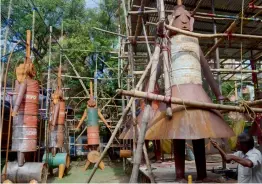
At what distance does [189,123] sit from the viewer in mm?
3473

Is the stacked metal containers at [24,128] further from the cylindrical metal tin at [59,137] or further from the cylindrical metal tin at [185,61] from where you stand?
the cylindrical metal tin at [185,61]

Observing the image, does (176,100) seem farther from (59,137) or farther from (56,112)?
(59,137)

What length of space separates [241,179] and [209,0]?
5.14 metres

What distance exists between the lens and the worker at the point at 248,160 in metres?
3.21

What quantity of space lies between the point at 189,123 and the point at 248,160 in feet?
2.66

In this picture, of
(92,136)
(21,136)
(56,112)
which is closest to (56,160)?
(56,112)

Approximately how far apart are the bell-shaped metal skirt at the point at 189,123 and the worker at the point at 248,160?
24cm

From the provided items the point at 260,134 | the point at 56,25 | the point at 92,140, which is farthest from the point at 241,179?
the point at 56,25

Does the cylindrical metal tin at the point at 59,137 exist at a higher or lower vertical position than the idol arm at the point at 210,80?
lower

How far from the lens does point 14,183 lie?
23.7 ft

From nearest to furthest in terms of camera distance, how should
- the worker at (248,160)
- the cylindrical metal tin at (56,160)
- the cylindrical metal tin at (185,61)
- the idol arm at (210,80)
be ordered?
the worker at (248,160), the cylindrical metal tin at (185,61), the idol arm at (210,80), the cylindrical metal tin at (56,160)

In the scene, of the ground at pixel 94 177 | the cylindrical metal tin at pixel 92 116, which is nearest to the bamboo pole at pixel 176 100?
the ground at pixel 94 177

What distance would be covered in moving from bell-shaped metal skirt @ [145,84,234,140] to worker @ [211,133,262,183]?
242 millimetres

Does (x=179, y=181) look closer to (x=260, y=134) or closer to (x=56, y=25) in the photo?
(x=260, y=134)
